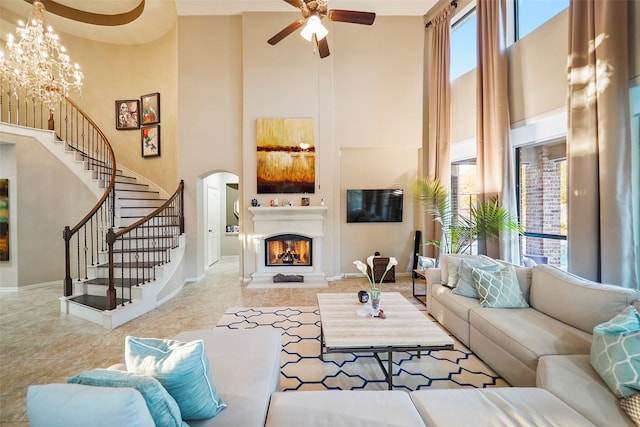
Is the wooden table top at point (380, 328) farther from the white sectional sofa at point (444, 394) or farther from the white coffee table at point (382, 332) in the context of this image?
the white sectional sofa at point (444, 394)

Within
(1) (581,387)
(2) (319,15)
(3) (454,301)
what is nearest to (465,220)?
(3) (454,301)

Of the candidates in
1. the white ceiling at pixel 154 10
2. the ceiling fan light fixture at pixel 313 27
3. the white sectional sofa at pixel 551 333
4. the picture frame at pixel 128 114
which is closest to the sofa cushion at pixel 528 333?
the white sectional sofa at pixel 551 333

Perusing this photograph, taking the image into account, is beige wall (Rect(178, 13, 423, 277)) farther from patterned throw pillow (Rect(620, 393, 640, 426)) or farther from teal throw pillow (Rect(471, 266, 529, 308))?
patterned throw pillow (Rect(620, 393, 640, 426))

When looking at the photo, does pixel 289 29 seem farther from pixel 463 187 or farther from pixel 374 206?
pixel 463 187

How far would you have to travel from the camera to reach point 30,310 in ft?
13.0

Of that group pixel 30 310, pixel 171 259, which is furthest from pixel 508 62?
pixel 30 310

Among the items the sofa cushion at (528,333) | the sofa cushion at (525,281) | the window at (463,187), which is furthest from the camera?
the window at (463,187)

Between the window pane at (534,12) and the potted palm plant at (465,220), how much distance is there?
229 cm

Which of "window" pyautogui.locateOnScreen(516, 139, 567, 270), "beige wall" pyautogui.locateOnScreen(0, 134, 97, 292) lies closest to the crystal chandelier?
"beige wall" pyautogui.locateOnScreen(0, 134, 97, 292)

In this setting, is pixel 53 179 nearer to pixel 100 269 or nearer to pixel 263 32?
pixel 100 269

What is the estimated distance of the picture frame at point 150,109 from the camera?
20.4 ft

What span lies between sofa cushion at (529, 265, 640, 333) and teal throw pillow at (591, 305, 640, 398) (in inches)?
14.2

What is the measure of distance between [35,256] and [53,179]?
1.45 meters

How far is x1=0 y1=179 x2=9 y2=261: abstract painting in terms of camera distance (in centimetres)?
484
